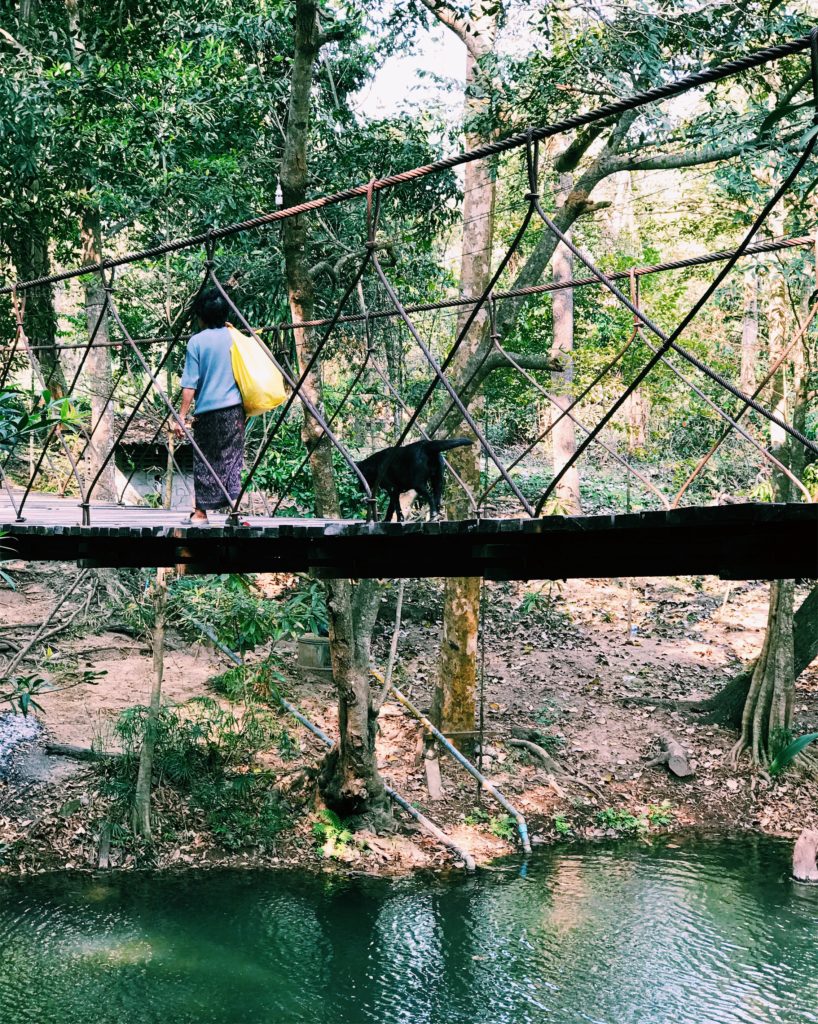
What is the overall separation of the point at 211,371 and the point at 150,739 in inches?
126

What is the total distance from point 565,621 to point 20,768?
541 cm

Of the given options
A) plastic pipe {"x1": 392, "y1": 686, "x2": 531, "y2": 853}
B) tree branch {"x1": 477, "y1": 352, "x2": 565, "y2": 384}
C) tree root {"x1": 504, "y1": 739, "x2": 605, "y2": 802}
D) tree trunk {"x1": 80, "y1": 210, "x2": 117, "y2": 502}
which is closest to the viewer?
tree branch {"x1": 477, "y1": 352, "x2": 565, "y2": 384}

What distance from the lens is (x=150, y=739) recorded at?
6.01 m

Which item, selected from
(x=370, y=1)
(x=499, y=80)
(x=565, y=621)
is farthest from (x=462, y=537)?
(x=565, y=621)

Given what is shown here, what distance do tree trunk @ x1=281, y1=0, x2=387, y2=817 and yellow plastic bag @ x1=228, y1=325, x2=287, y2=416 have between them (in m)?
1.13

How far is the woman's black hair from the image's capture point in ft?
11.6

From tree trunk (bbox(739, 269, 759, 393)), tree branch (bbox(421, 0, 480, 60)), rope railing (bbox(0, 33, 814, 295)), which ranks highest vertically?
tree branch (bbox(421, 0, 480, 60))

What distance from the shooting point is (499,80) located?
5664 mm

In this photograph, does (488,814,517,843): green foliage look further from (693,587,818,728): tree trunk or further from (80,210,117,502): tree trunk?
(80,210,117,502): tree trunk

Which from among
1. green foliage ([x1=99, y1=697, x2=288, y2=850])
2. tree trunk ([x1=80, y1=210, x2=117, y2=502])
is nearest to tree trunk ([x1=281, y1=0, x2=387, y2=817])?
green foliage ([x1=99, y1=697, x2=288, y2=850])

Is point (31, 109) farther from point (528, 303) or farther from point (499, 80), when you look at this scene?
point (528, 303)

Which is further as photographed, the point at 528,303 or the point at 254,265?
the point at 528,303

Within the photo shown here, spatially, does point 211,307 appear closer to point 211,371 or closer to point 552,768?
point 211,371

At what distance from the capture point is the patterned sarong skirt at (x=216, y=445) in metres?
3.66
